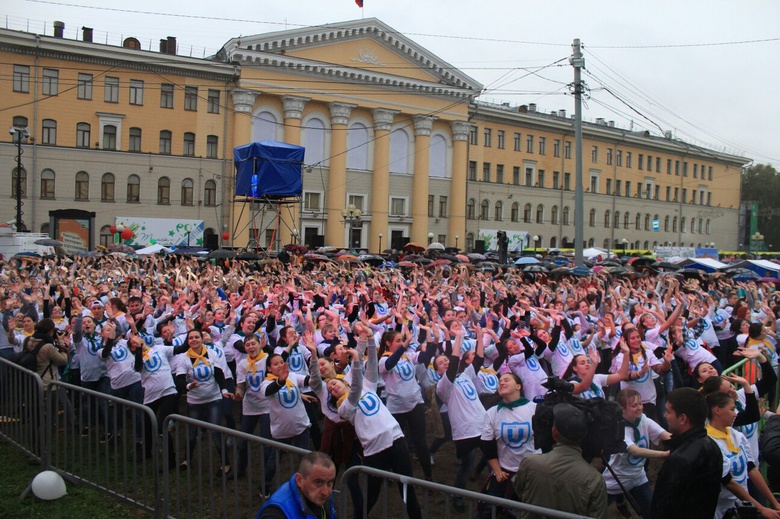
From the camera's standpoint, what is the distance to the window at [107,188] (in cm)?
4347

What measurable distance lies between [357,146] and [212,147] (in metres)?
11.2

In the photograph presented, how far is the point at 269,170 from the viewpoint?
91.9ft

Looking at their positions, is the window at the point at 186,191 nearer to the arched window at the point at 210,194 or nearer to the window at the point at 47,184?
the arched window at the point at 210,194

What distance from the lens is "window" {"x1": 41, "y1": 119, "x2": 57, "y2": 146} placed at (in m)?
41.7

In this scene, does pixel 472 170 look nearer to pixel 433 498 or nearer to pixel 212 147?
pixel 212 147

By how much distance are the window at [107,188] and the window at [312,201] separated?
13.2 meters

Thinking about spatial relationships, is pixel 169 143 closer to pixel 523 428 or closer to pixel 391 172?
pixel 391 172

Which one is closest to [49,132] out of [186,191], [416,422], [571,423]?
[186,191]

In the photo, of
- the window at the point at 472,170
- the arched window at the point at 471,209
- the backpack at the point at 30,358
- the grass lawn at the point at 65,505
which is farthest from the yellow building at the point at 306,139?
the grass lawn at the point at 65,505

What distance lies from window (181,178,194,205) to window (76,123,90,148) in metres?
6.46

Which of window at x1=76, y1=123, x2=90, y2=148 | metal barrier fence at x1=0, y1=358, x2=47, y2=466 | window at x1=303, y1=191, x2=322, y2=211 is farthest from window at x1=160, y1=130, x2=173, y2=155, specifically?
metal barrier fence at x1=0, y1=358, x2=47, y2=466

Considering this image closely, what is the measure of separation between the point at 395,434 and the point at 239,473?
146 cm

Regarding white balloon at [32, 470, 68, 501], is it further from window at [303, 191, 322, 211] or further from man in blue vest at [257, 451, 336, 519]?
window at [303, 191, 322, 211]

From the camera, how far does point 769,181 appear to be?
9006 cm
